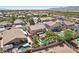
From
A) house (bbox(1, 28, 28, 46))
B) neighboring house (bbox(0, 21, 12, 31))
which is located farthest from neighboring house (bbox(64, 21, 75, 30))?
neighboring house (bbox(0, 21, 12, 31))

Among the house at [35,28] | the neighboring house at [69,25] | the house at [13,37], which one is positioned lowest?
the house at [13,37]

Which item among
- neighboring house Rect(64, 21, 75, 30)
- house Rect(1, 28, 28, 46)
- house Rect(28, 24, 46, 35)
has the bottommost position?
house Rect(1, 28, 28, 46)

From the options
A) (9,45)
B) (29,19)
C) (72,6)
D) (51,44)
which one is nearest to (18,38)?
(9,45)

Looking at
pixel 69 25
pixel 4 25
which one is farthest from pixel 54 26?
pixel 4 25

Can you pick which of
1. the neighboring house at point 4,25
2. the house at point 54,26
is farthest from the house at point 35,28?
the neighboring house at point 4,25

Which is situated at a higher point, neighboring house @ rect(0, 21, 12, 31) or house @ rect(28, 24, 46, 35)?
neighboring house @ rect(0, 21, 12, 31)

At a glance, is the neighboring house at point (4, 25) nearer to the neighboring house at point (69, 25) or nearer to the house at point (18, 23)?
the house at point (18, 23)

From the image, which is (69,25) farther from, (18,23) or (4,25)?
(4,25)

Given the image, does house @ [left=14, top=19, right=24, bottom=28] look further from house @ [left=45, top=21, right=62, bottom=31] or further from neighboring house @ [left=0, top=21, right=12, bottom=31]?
house @ [left=45, top=21, right=62, bottom=31]
